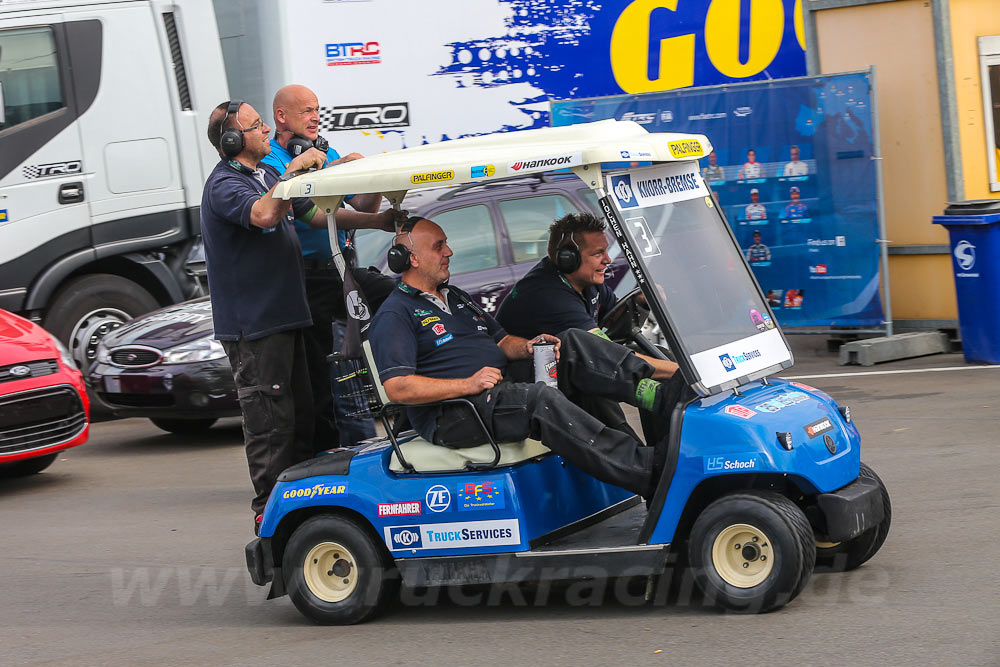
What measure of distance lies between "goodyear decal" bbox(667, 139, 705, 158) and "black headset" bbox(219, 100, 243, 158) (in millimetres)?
2121

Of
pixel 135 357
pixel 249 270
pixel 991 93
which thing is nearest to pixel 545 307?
pixel 249 270

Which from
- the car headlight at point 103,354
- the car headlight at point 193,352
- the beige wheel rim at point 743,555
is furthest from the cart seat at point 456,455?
the car headlight at point 103,354

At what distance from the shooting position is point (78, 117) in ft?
36.9

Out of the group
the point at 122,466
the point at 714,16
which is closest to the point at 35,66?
the point at 122,466

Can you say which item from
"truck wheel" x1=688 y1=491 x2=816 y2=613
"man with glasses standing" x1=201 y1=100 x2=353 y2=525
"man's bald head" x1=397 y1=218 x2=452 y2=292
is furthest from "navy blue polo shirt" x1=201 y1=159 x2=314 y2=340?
"truck wheel" x1=688 y1=491 x2=816 y2=613

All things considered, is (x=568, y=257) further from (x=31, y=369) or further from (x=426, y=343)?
(x=31, y=369)

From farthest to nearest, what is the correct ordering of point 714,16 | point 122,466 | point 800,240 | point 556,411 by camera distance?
point 714,16 < point 800,240 < point 122,466 < point 556,411

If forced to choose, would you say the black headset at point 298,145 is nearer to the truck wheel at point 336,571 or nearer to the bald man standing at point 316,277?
the bald man standing at point 316,277

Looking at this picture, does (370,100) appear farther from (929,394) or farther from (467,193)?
(929,394)

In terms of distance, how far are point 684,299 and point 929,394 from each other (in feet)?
16.3

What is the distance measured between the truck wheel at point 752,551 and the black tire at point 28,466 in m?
5.72

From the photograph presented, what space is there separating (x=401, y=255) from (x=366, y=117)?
6744 millimetres

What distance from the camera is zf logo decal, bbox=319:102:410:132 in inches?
480

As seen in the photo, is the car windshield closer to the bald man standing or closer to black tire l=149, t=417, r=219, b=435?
the bald man standing
